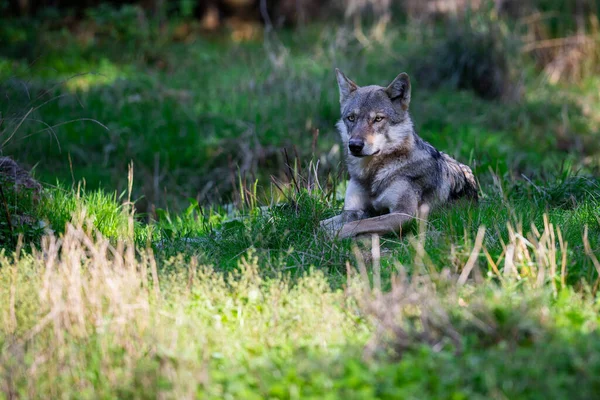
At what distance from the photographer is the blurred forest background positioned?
1001 cm

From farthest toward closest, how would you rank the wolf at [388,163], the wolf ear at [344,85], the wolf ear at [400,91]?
1. the wolf ear at [344,85]
2. the wolf ear at [400,91]
3. the wolf at [388,163]

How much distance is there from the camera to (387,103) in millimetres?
6621

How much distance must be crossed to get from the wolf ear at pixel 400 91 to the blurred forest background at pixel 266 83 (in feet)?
5.77

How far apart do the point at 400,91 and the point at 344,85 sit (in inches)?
26.0

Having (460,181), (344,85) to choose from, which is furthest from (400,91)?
(460,181)

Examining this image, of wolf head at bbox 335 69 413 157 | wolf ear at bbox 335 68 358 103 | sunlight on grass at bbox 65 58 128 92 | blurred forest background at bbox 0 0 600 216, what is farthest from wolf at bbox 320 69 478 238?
sunlight on grass at bbox 65 58 128 92

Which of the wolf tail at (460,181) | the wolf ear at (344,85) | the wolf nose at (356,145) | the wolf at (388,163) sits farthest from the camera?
the wolf ear at (344,85)

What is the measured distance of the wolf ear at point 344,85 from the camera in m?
7.02

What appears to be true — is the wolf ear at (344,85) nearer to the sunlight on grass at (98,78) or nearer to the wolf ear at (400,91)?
the wolf ear at (400,91)

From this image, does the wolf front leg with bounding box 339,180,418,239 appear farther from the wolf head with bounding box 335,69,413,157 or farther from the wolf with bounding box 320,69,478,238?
the wolf head with bounding box 335,69,413,157

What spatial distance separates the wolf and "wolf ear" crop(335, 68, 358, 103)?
0.21 m

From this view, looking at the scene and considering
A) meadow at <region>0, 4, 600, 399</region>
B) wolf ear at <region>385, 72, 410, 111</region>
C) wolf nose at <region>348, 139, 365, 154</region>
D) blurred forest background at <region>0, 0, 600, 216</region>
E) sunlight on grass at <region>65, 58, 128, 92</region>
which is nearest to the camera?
meadow at <region>0, 4, 600, 399</region>

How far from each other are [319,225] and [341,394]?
2.79 m

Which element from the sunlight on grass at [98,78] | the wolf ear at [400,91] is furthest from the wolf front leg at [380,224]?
the sunlight on grass at [98,78]
